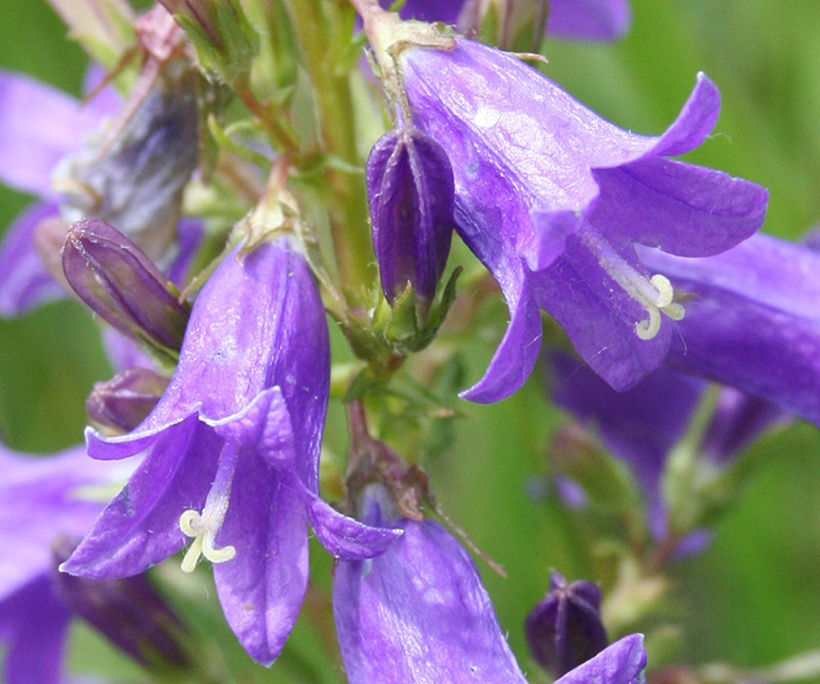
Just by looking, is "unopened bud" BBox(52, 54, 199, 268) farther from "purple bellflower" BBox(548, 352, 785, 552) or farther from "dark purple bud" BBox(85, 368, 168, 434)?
"purple bellflower" BBox(548, 352, 785, 552)

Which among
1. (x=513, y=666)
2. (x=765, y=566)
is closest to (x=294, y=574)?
(x=513, y=666)

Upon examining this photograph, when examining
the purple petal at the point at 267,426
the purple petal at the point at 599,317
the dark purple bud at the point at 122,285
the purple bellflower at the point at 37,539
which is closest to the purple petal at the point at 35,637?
the purple bellflower at the point at 37,539

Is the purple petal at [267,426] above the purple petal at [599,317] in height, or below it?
above

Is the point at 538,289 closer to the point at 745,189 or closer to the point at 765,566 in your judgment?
the point at 745,189

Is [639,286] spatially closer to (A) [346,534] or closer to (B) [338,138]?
(A) [346,534]

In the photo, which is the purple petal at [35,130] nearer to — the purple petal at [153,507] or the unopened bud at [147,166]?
the unopened bud at [147,166]
